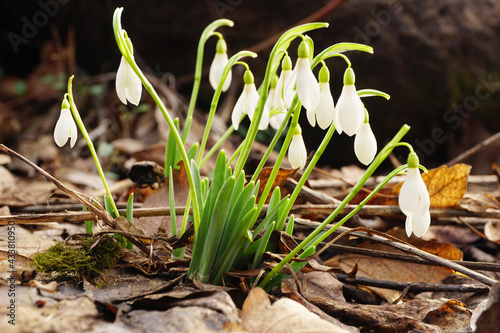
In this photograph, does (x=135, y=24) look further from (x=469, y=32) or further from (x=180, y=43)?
(x=469, y=32)

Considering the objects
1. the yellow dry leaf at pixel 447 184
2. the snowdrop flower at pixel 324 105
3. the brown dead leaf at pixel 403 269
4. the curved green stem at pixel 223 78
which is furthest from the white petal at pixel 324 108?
the yellow dry leaf at pixel 447 184

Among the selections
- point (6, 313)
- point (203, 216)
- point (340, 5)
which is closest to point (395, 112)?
point (340, 5)

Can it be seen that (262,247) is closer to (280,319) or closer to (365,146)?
(280,319)

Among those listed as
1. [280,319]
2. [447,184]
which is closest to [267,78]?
[280,319]

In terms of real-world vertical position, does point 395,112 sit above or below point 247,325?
above

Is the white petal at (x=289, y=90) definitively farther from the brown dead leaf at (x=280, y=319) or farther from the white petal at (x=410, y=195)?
the brown dead leaf at (x=280, y=319)

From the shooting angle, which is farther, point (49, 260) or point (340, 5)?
point (340, 5)

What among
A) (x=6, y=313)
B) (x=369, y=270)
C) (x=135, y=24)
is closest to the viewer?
(x=6, y=313)
